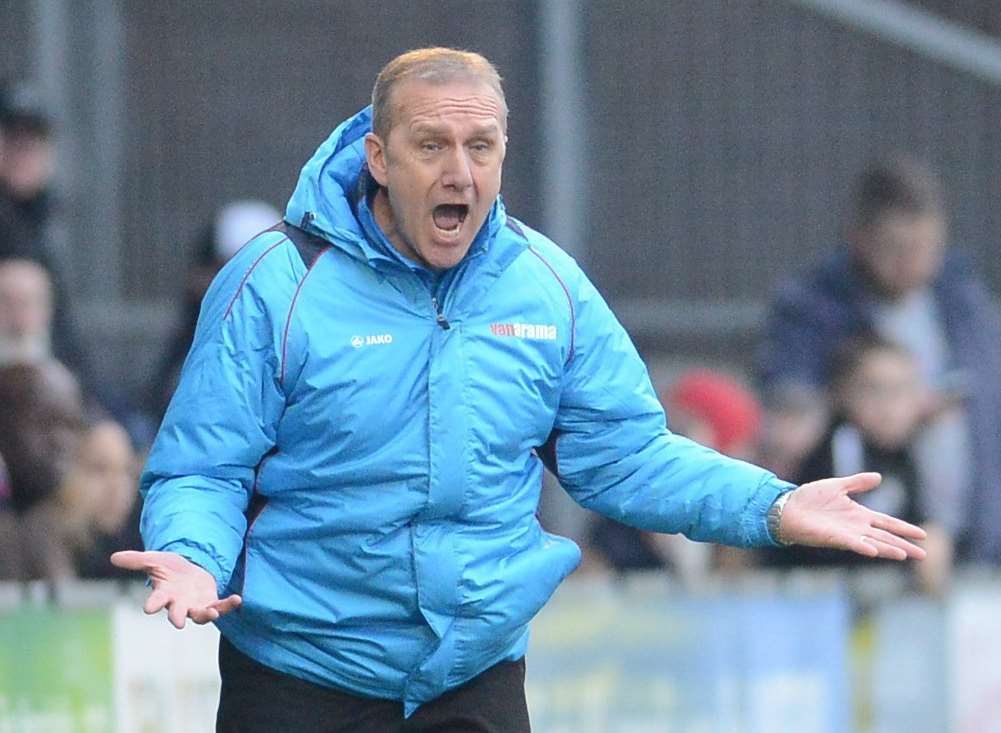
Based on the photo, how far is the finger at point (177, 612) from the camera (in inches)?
156

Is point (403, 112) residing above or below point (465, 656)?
above

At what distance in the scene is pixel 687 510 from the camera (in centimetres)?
454

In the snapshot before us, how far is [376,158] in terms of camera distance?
4426 mm

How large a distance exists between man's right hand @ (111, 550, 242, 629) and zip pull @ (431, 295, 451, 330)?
2.19 ft

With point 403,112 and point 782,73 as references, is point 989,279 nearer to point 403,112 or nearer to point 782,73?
point 782,73

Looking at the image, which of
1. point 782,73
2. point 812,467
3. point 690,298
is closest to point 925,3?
point 782,73

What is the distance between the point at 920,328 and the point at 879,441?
717 millimetres

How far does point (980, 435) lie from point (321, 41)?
2.90m

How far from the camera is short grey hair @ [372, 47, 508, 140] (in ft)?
14.2

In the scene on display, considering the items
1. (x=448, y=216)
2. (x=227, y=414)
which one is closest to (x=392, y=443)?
(x=227, y=414)

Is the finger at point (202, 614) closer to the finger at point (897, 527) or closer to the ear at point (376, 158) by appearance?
the ear at point (376, 158)

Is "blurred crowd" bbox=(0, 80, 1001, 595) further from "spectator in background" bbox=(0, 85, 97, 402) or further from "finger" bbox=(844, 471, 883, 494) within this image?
"finger" bbox=(844, 471, 883, 494)

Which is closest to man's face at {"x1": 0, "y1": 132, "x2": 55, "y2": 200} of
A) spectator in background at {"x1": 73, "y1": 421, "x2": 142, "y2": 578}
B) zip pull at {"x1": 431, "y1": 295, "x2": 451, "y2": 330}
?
spectator in background at {"x1": 73, "y1": 421, "x2": 142, "y2": 578}

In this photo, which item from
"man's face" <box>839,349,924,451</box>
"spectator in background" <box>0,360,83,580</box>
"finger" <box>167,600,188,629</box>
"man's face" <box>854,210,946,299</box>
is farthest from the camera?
"man's face" <box>854,210,946,299</box>
